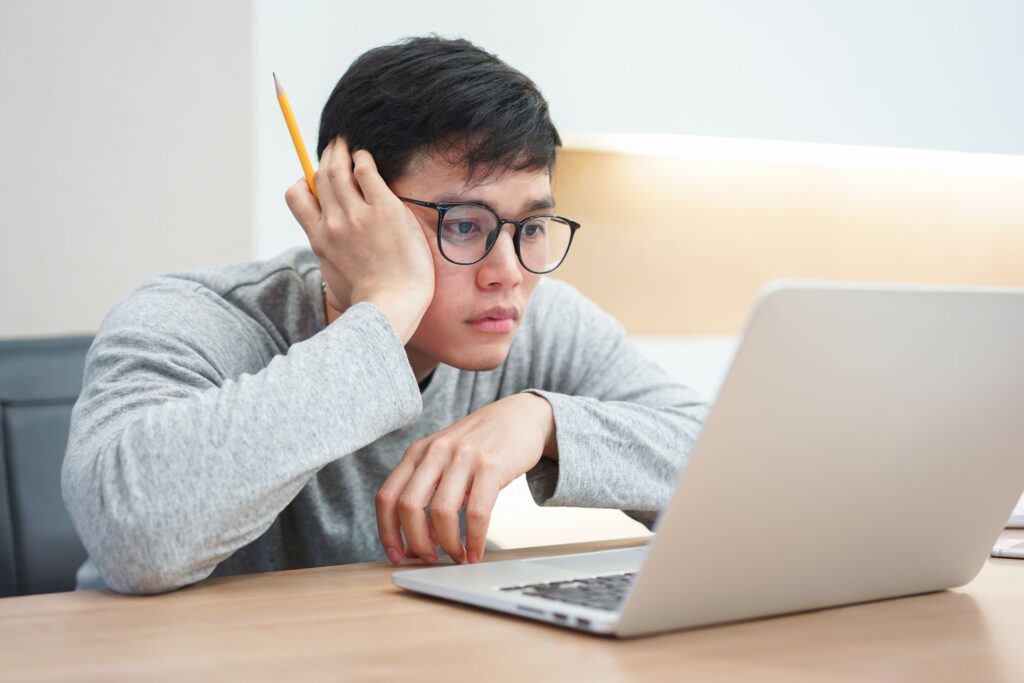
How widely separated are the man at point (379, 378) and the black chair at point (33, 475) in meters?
0.08

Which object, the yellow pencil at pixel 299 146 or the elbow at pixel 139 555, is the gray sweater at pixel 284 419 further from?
the yellow pencil at pixel 299 146

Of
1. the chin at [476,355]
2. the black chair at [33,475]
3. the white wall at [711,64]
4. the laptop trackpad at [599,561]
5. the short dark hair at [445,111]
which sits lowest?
the black chair at [33,475]

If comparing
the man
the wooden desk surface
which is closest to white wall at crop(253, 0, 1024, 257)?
the man

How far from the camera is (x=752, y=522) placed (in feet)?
1.85

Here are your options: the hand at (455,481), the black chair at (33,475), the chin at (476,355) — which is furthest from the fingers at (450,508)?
the black chair at (33,475)

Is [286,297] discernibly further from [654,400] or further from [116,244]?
[116,244]

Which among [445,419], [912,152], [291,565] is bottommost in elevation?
[291,565]

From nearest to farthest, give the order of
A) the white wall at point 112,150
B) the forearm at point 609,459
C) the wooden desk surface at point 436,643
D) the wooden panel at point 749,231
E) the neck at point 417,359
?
the wooden desk surface at point 436,643
the forearm at point 609,459
the neck at point 417,359
the white wall at point 112,150
the wooden panel at point 749,231

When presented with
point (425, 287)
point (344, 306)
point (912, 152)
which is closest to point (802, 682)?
point (425, 287)

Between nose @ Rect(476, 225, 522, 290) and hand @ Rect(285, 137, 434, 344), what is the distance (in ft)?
0.21

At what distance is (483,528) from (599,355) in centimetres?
52

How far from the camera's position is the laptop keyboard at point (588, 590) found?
24.0 inches

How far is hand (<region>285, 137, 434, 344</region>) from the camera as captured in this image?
0.94 m

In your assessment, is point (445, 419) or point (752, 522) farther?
point (445, 419)
